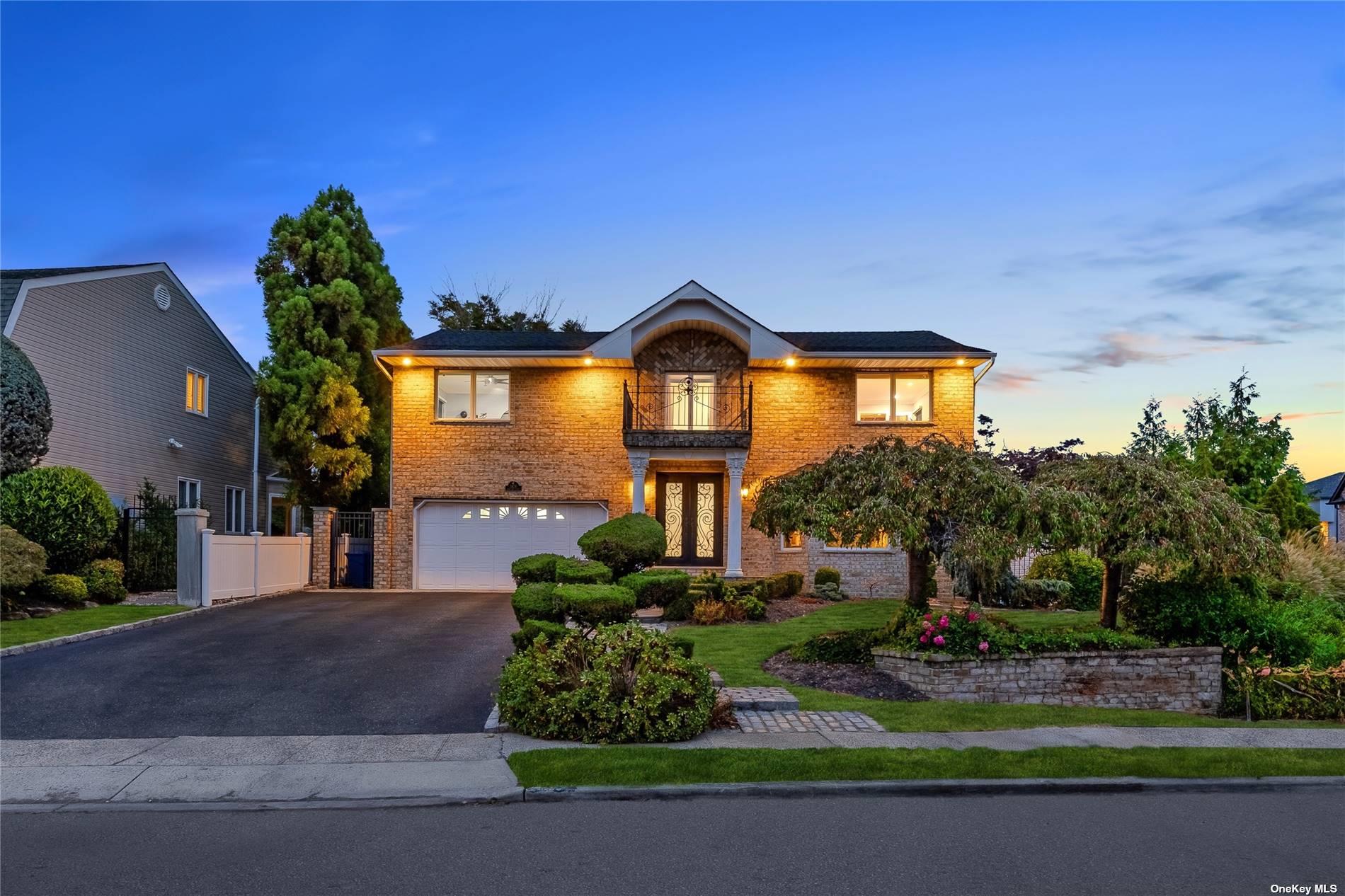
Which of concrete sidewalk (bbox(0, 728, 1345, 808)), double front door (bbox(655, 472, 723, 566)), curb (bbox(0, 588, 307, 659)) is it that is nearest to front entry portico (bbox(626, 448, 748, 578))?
double front door (bbox(655, 472, 723, 566))

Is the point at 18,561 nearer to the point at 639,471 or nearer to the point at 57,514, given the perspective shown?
the point at 57,514

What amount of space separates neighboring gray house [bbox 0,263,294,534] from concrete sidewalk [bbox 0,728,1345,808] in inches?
615

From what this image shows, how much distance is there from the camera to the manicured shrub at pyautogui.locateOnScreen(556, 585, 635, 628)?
11352 mm

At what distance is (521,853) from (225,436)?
2572 centimetres

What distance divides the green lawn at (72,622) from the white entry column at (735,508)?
11304 millimetres

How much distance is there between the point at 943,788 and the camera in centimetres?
683

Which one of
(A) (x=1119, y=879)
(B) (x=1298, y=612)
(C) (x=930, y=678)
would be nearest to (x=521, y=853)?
(A) (x=1119, y=879)

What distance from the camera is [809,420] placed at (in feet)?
74.7

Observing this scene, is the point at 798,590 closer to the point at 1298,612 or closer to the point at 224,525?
the point at 1298,612

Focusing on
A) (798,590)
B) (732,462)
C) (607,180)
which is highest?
(607,180)

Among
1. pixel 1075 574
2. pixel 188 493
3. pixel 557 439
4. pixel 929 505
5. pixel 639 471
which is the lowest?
pixel 1075 574

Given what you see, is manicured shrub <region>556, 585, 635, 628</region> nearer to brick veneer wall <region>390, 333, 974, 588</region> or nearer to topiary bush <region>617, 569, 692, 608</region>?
topiary bush <region>617, 569, 692, 608</region>

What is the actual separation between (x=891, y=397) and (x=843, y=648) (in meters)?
11.6

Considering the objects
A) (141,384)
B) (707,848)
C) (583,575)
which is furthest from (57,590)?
(707,848)
